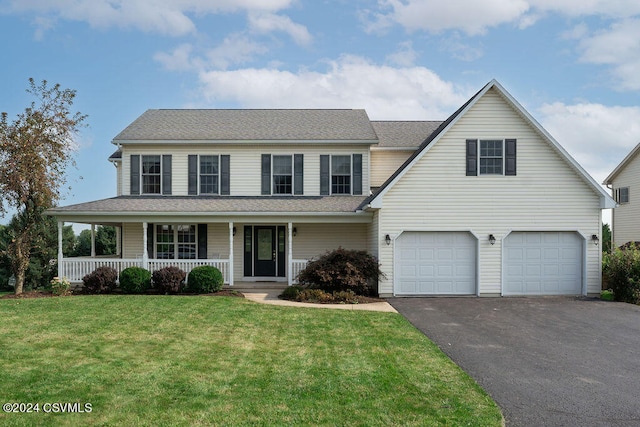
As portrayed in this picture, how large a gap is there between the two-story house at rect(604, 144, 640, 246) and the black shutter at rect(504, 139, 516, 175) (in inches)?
459

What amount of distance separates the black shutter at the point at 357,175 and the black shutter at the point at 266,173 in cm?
351

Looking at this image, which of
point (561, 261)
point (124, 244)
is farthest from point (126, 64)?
point (561, 261)

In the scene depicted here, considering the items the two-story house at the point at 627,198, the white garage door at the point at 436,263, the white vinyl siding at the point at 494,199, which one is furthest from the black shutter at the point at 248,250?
the two-story house at the point at 627,198

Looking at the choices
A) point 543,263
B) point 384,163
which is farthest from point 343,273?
point 384,163

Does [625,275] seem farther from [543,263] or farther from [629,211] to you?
[629,211]

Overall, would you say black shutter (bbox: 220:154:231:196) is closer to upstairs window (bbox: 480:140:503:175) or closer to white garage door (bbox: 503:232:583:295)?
upstairs window (bbox: 480:140:503:175)

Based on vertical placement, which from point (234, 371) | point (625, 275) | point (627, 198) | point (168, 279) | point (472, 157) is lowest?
point (234, 371)

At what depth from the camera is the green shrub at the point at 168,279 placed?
1581 cm

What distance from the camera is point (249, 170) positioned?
19.0 meters

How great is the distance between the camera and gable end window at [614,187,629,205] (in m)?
25.4

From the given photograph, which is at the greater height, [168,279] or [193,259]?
[193,259]

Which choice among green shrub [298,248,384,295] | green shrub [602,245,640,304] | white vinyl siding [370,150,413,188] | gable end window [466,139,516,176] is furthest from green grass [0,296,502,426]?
white vinyl siding [370,150,413,188]

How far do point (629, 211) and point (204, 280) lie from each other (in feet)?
74.5

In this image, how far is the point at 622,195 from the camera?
84.7 ft
